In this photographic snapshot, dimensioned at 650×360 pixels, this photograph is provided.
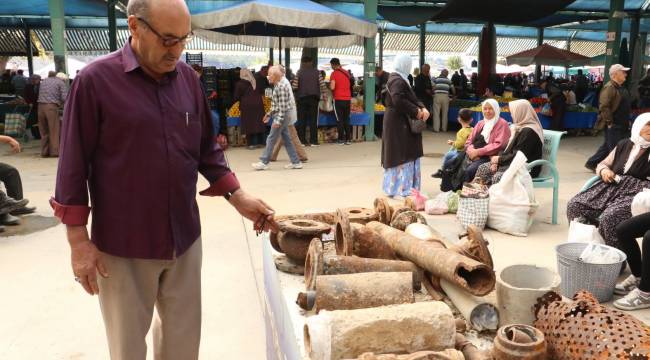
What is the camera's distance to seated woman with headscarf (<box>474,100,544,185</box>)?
18.3 feet

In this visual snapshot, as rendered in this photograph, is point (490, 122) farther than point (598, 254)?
Yes

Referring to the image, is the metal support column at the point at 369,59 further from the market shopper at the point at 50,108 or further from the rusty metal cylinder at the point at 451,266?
the rusty metal cylinder at the point at 451,266

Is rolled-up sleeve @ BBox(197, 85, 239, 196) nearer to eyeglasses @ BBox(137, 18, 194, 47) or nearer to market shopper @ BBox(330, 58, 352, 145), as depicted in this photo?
eyeglasses @ BBox(137, 18, 194, 47)

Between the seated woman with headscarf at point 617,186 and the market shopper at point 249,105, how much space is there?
7.10m

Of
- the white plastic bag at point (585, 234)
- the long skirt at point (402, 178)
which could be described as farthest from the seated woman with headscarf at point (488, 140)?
the white plastic bag at point (585, 234)

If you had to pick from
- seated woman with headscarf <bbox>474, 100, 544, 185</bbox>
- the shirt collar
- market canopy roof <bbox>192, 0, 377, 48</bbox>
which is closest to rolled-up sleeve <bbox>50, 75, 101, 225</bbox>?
the shirt collar

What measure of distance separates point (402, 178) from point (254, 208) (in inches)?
171

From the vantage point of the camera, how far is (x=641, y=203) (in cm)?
380

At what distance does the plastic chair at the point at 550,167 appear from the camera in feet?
18.2

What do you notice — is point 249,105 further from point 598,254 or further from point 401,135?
point 598,254

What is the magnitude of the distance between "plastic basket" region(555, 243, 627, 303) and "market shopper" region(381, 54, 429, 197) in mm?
2854

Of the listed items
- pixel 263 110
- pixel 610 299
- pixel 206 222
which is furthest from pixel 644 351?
pixel 263 110

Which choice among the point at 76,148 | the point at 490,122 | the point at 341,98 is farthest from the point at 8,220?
the point at 341,98

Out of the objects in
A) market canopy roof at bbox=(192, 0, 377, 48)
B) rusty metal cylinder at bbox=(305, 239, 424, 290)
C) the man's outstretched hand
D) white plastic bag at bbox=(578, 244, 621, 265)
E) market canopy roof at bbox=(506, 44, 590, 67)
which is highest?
market canopy roof at bbox=(192, 0, 377, 48)
